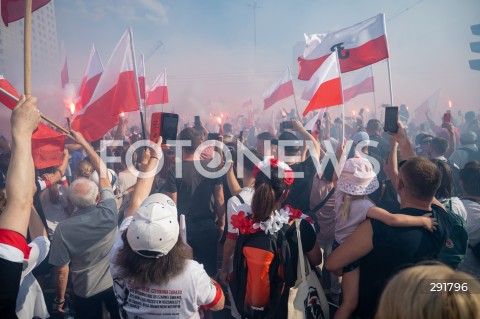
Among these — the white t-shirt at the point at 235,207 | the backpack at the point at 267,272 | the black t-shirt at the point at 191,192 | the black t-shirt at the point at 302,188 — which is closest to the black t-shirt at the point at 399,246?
the backpack at the point at 267,272

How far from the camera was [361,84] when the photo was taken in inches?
347

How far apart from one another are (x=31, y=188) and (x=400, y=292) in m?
1.82

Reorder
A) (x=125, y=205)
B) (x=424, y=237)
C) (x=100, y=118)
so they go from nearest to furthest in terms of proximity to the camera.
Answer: (x=424, y=237) < (x=100, y=118) < (x=125, y=205)

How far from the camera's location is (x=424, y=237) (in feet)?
6.25

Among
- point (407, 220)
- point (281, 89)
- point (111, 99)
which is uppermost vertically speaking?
point (281, 89)

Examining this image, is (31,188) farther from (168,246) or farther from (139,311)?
(139,311)

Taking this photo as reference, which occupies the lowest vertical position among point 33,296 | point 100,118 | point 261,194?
point 33,296

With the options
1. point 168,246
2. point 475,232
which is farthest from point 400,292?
point 475,232

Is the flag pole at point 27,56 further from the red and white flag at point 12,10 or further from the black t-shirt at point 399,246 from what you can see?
the black t-shirt at point 399,246

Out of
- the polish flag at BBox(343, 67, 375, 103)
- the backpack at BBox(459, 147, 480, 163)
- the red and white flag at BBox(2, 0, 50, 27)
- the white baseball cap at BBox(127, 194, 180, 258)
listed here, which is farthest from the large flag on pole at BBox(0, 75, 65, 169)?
the backpack at BBox(459, 147, 480, 163)

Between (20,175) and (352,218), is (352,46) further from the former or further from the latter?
(20,175)

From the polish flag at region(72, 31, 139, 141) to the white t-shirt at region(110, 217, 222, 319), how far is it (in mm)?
2752

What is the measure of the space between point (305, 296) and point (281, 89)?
267 inches

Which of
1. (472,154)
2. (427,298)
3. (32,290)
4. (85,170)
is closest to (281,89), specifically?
(472,154)
